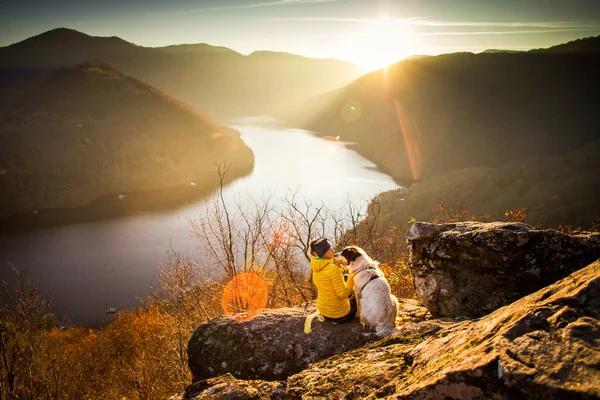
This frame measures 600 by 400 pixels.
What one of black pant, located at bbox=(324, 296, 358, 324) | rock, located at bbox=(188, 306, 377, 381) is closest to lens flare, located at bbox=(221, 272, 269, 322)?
rock, located at bbox=(188, 306, 377, 381)

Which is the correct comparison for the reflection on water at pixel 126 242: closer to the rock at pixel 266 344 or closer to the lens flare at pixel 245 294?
the lens flare at pixel 245 294

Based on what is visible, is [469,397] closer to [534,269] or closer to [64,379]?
[534,269]

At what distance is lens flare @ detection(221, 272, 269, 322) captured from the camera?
11.9m

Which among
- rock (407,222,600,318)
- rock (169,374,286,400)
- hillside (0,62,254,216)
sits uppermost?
hillside (0,62,254,216)

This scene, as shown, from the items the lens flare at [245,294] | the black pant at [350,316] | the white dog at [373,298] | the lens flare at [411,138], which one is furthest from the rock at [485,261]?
the lens flare at [411,138]

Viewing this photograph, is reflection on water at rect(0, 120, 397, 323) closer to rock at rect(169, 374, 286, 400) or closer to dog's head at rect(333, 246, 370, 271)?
dog's head at rect(333, 246, 370, 271)

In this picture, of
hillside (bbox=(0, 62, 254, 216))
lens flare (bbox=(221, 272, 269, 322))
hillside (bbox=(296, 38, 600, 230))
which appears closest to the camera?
lens flare (bbox=(221, 272, 269, 322))

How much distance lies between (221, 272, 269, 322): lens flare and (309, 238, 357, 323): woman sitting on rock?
6644mm

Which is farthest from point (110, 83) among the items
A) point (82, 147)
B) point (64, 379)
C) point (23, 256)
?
point (64, 379)

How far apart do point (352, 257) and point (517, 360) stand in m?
3.62

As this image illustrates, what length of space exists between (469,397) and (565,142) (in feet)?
362

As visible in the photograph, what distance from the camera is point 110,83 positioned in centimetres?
12925

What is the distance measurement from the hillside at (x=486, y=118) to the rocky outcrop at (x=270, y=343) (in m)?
52.2

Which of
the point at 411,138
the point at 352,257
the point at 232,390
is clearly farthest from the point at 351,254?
the point at 411,138
